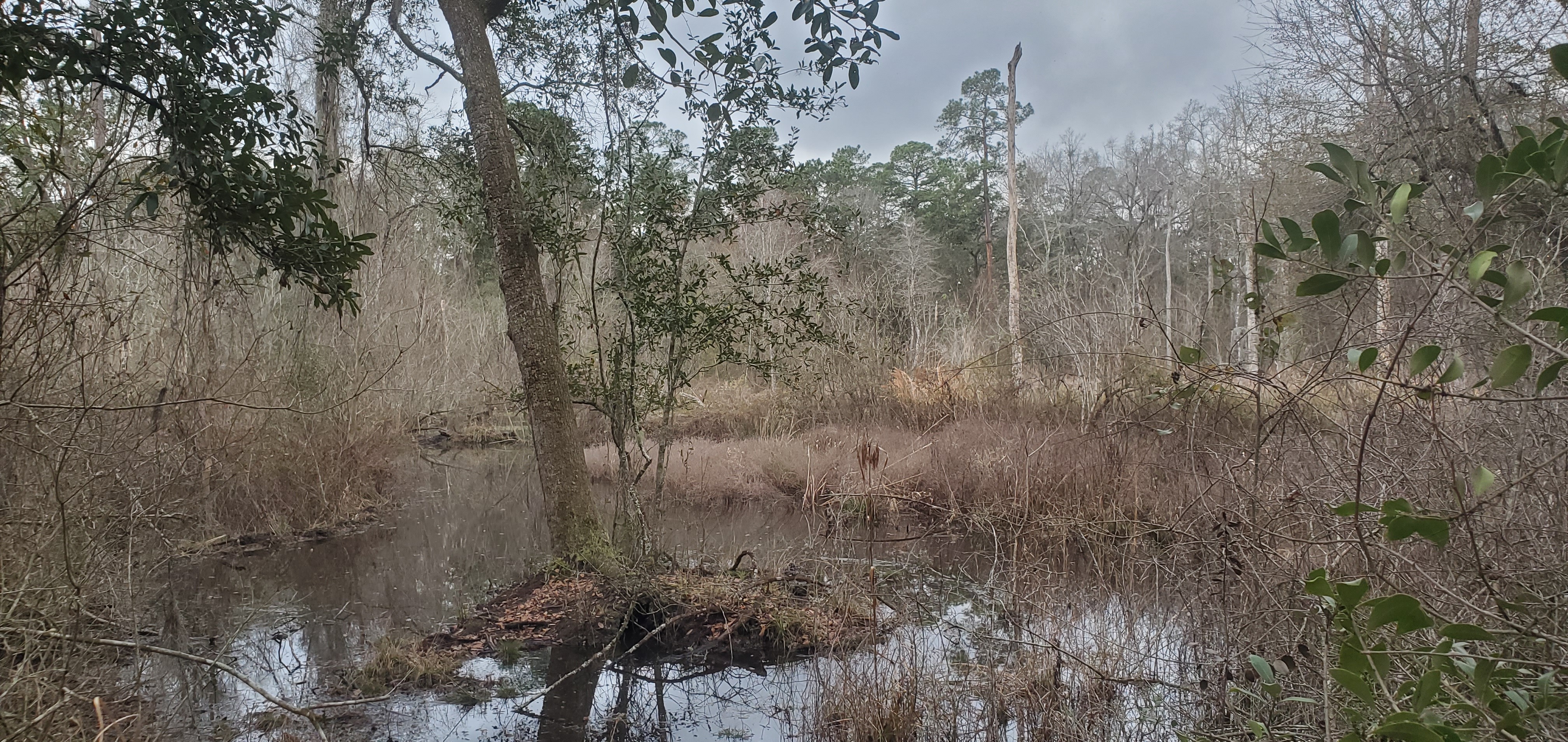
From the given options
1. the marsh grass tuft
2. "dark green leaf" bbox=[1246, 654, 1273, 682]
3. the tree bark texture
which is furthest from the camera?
the tree bark texture

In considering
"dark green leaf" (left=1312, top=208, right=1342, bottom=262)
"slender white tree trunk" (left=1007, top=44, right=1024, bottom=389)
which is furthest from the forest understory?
"slender white tree trunk" (left=1007, top=44, right=1024, bottom=389)

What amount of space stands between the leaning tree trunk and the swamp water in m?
0.70

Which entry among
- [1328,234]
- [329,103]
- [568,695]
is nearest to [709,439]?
[329,103]

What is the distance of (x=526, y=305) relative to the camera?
6.00m

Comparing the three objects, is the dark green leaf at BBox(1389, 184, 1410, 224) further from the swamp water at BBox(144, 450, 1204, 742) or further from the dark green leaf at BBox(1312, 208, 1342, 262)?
the swamp water at BBox(144, 450, 1204, 742)

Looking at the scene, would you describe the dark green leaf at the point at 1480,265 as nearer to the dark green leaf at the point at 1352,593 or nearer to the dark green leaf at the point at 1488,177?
the dark green leaf at the point at 1488,177

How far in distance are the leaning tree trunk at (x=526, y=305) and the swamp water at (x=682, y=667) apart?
2.30 feet

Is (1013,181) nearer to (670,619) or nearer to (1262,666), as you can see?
(670,619)

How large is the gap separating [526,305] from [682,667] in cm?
278

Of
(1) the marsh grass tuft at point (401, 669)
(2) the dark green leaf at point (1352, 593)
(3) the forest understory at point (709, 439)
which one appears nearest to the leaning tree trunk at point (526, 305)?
(3) the forest understory at point (709, 439)

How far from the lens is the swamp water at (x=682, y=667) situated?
12.9 ft

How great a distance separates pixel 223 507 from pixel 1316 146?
12880mm

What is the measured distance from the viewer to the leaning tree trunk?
592 cm

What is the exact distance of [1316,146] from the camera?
32.5 feet
